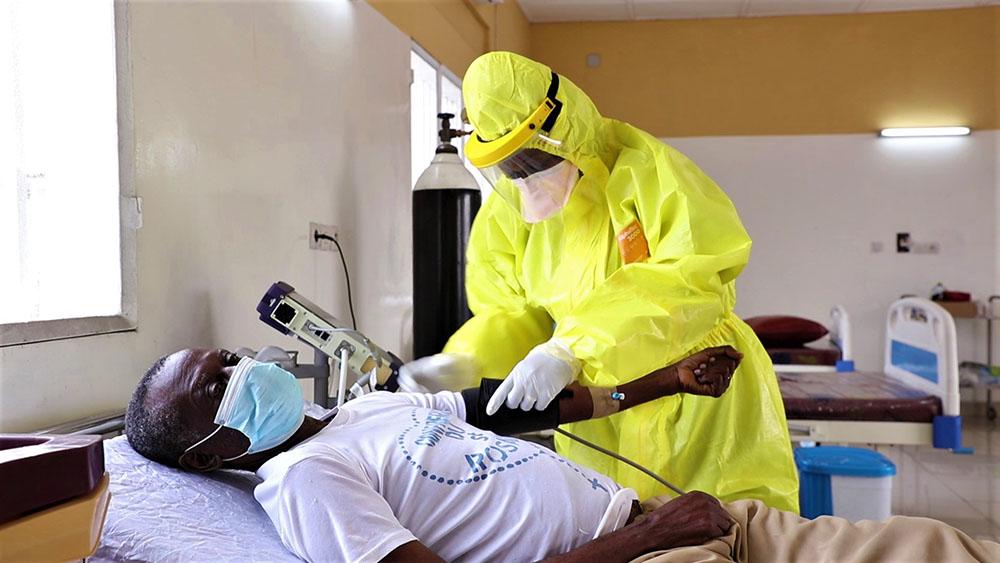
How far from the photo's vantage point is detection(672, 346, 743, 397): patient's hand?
160 centimetres

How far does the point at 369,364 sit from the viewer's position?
5.55 feet

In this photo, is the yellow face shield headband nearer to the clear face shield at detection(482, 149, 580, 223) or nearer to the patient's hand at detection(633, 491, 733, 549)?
the clear face shield at detection(482, 149, 580, 223)

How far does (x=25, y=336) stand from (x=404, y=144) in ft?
5.86

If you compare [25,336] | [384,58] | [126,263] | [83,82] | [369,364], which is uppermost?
[384,58]

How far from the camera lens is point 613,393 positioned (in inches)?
63.7

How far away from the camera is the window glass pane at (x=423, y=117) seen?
3.40 meters

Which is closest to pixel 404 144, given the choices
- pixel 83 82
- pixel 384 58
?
pixel 384 58

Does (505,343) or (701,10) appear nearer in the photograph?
(505,343)

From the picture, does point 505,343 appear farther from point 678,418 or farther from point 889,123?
point 889,123

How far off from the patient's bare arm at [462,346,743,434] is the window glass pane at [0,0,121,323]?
0.68 metres

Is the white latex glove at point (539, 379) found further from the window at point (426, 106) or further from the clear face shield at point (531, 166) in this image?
the window at point (426, 106)

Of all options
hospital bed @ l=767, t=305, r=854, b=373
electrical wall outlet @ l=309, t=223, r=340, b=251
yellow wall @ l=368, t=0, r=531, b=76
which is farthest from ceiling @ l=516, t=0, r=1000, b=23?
electrical wall outlet @ l=309, t=223, r=340, b=251

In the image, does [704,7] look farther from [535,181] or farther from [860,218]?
[535,181]

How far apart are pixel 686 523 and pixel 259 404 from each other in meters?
0.66
